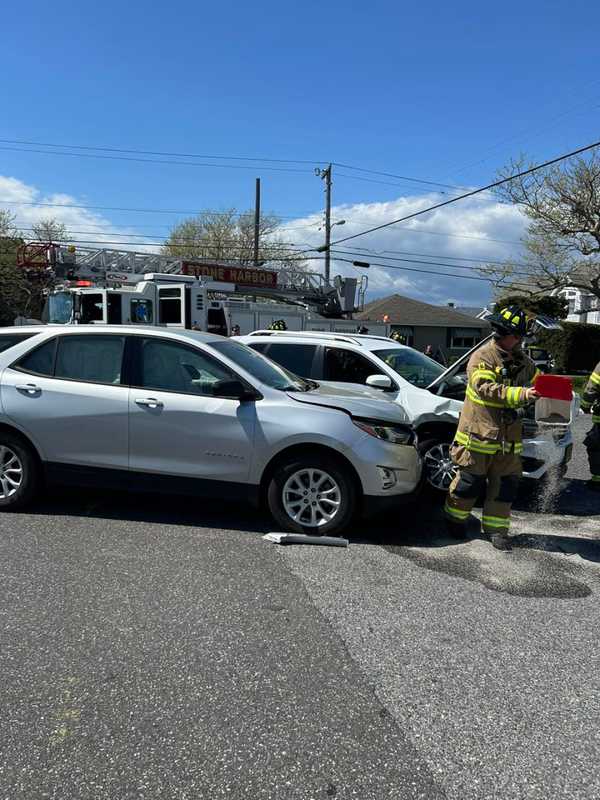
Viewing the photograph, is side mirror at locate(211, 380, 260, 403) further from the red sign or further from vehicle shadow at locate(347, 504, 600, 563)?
the red sign

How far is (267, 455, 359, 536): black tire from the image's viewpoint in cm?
499

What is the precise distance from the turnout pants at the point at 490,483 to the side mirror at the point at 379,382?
2.00 meters

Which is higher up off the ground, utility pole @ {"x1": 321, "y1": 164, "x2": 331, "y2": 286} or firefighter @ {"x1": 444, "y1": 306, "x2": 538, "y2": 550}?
utility pole @ {"x1": 321, "y1": 164, "x2": 331, "y2": 286}

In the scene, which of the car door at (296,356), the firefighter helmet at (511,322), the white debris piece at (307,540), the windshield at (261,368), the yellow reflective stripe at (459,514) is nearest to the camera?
the firefighter helmet at (511,322)

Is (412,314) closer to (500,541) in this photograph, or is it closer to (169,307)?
(169,307)

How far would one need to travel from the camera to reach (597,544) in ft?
16.8

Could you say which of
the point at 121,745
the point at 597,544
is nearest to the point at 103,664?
the point at 121,745

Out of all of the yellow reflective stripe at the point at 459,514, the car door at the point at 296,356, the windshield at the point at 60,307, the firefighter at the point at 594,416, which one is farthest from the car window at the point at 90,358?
the windshield at the point at 60,307

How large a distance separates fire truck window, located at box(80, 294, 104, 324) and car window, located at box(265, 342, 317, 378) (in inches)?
350

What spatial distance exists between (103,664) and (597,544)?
3910mm

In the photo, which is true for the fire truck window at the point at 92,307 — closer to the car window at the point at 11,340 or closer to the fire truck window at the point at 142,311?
the fire truck window at the point at 142,311

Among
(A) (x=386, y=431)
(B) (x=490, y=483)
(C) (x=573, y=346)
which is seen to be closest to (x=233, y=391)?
(A) (x=386, y=431)

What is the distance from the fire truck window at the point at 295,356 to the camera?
770 cm

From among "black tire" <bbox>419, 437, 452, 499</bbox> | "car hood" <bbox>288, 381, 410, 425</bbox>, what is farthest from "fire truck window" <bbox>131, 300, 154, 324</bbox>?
"car hood" <bbox>288, 381, 410, 425</bbox>
